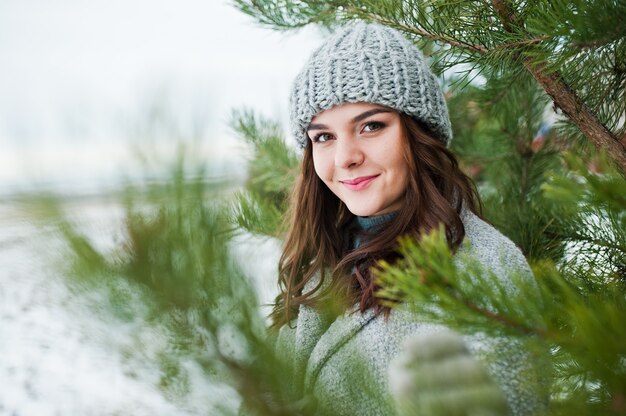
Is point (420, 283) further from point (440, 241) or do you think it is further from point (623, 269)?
point (623, 269)

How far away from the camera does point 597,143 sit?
0.42m

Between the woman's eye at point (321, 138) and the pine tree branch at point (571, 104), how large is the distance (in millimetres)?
270

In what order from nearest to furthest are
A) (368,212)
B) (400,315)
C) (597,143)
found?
(597,143), (400,315), (368,212)

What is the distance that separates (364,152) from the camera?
61 centimetres

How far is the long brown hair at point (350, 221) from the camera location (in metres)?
0.60

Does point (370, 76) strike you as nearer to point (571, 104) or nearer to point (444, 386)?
point (571, 104)

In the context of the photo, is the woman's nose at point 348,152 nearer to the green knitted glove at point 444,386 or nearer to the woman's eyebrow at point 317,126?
the woman's eyebrow at point 317,126

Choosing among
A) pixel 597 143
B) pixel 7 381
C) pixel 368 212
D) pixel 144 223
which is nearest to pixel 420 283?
pixel 144 223

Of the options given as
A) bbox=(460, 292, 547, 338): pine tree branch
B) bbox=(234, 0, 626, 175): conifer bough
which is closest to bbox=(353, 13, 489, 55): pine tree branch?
bbox=(234, 0, 626, 175): conifer bough

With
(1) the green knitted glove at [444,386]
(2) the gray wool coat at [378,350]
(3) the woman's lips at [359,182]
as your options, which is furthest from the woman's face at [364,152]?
(1) the green knitted glove at [444,386]

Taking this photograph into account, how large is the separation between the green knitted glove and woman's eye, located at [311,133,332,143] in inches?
16.4

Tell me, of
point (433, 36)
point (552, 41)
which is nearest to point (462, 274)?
point (552, 41)

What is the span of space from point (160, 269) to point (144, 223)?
0.07 feet

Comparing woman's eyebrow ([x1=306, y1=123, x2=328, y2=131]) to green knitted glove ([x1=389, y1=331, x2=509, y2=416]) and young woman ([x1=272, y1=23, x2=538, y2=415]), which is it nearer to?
young woman ([x1=272, y1=23, x2=538, y2=415])
